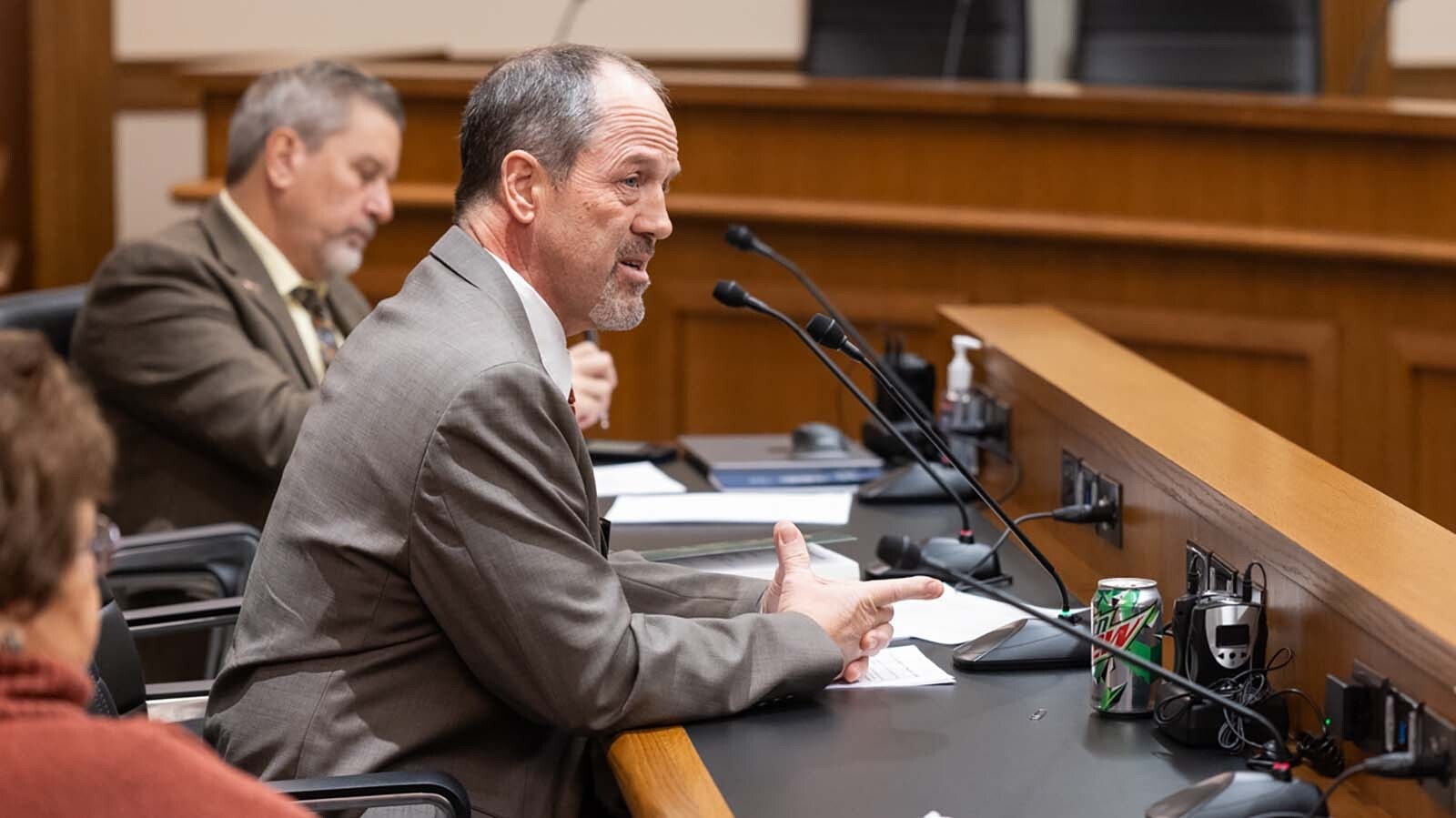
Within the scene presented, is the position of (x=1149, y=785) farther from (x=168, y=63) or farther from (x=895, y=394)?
(x=168, y=63)

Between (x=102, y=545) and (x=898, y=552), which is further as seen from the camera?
(x=898, y=552)

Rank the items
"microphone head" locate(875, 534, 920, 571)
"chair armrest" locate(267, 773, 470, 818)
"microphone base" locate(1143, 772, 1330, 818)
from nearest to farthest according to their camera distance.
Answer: "microphone base" locate(1143, 772, 1330, 818) < "chair armrest" locate(267, 773, 470, 818) < "microphone head" locate(875, 534, 920, 571)

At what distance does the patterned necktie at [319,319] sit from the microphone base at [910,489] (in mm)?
1061

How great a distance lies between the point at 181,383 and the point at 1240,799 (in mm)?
2015

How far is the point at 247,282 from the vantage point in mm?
3053

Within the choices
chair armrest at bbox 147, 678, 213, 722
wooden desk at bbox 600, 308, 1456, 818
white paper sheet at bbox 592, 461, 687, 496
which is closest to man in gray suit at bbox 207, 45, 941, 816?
wooden desk at bbox 600, 308, 1456, 818

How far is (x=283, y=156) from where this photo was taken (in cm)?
319

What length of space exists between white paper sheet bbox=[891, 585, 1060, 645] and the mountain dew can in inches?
10.0

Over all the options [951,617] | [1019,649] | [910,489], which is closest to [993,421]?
[910,489]

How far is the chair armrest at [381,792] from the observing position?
1.62 meters

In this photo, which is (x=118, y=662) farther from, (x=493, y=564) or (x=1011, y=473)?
(x=1011, y=473)

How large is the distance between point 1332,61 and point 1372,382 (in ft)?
8.72

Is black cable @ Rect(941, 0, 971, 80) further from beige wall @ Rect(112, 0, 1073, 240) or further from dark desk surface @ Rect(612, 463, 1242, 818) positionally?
dark desk surface @ Rect(612, 463, 1242, 818)

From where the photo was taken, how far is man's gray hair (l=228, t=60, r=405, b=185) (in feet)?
10.5
